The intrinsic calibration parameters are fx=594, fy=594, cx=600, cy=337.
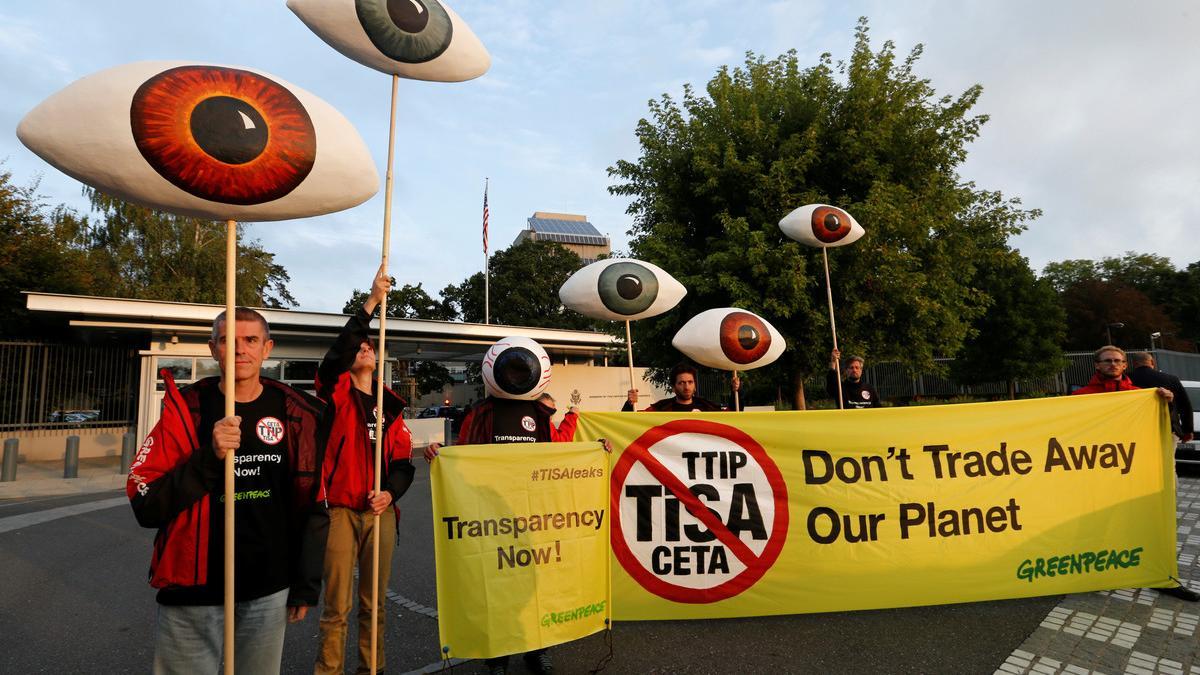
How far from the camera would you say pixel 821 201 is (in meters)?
11.2

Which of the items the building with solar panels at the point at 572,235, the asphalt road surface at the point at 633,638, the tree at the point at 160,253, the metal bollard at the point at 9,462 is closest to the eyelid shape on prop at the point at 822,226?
the asphalt road surface at the point at 633,638

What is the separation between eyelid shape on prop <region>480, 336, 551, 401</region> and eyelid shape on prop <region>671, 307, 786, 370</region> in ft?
6.39

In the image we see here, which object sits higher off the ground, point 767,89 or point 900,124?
point 767,89

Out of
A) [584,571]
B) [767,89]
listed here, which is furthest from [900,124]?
[584,571]

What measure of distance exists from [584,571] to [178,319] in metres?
15.5

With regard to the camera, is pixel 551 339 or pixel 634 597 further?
pixel 551 339

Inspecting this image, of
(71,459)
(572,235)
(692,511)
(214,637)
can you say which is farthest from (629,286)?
(572,235)

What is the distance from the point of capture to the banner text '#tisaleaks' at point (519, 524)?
3203mm

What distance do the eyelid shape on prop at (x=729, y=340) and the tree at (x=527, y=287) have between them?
3228cm

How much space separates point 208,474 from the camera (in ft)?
6.55

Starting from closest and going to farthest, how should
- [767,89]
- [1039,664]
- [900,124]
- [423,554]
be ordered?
[1039,664] → [423,554] → [900,124] → [767,89]

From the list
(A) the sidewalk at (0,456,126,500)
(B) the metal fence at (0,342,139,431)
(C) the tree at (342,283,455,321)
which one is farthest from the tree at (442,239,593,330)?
(A) the sidewalk at (0,456,126,500)

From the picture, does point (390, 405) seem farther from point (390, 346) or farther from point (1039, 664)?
point (390, 346)

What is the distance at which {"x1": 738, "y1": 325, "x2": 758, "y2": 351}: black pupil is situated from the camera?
17.4 feet
